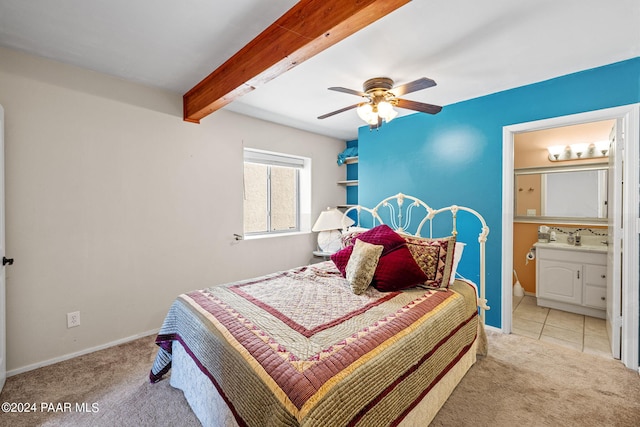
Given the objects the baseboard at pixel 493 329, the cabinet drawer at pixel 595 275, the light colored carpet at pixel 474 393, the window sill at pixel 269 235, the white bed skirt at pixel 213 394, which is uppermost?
the window sill at pixel 269 235

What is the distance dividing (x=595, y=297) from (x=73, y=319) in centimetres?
509

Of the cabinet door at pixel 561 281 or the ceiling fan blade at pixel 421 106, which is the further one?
the cabinet door at pixel 561 281

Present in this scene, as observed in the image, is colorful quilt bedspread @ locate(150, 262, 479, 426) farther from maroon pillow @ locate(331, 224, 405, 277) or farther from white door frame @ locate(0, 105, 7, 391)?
white door frame @ locate(0, 105, 7, 391)

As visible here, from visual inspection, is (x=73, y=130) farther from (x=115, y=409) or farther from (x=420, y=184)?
(x=420, y=184)

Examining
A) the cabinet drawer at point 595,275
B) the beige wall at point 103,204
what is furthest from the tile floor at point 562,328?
the beige wall at point 103,204

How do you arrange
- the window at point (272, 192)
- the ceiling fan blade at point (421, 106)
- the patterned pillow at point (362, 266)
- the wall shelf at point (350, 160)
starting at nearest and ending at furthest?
the patterned pillow at point (362, 266)
the ceiling fan blade at point (421, 106)
the window at point (272, 192)
the wall shelf at point (350, 160)

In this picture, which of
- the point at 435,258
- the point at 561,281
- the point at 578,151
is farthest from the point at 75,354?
the point at 578,151

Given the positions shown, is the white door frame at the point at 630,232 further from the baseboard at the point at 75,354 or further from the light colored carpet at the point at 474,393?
the baseboard at the point at 75,354

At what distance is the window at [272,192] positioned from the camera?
368cm

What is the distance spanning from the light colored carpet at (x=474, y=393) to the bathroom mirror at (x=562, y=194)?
1.85 metres

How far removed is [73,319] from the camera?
2.29 metres

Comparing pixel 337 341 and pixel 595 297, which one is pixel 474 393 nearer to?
pixel 337 341

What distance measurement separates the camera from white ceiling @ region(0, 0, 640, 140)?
160 cm

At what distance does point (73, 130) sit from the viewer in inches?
88.7
